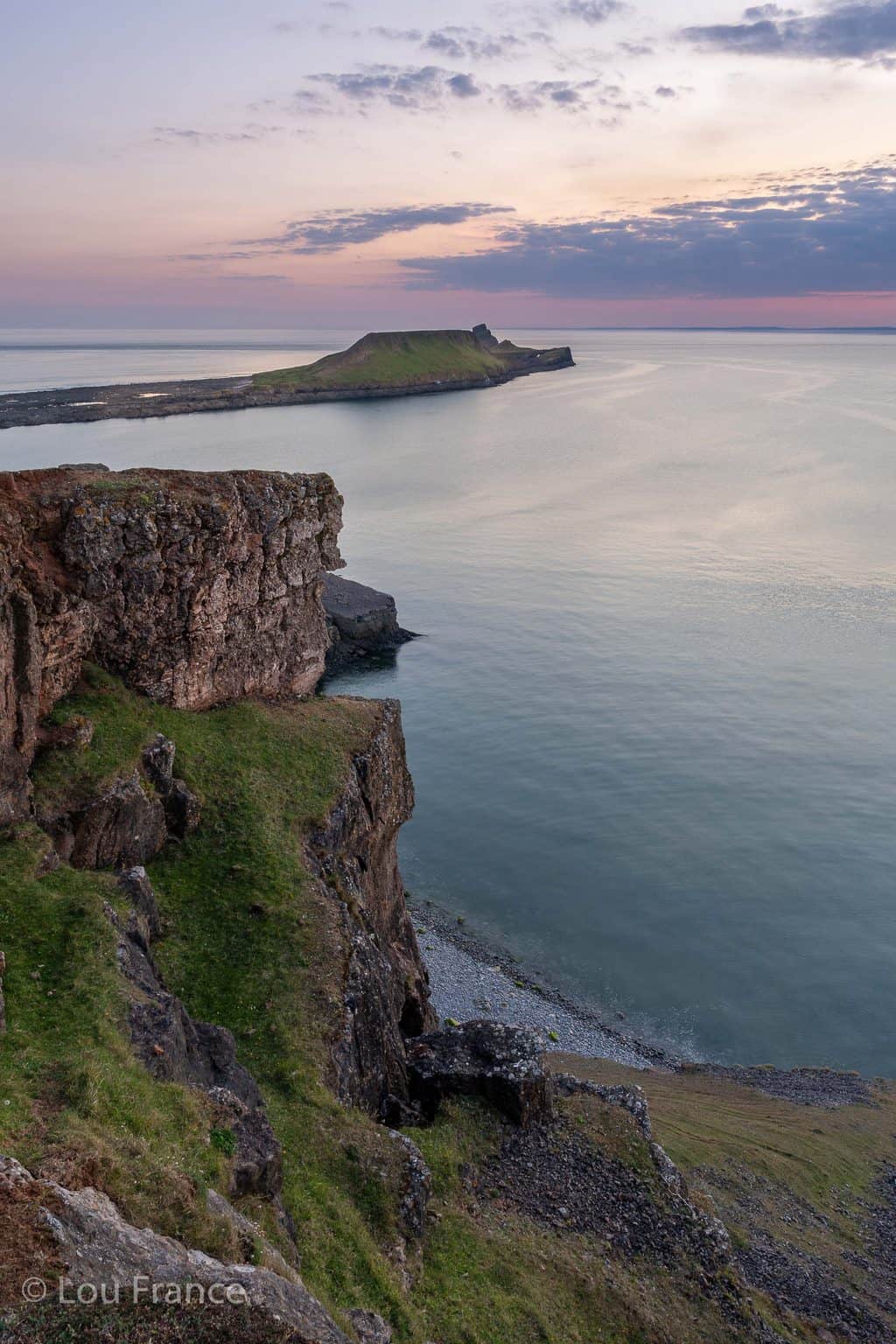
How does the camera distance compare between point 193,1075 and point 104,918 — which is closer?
point 193,1075

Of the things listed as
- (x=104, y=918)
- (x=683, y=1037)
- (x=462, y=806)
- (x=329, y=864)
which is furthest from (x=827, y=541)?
(x=104, y=918)

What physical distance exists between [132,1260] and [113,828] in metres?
A: 18.1

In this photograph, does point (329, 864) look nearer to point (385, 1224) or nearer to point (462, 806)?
point (385, 1224)

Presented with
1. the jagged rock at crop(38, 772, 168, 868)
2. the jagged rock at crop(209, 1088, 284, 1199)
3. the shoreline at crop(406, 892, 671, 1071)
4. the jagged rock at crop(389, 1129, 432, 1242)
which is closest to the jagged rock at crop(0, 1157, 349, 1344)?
the jagged rock at crop(209, 1088, 284, 1199)

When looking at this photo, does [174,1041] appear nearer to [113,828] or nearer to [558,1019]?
[113,828]

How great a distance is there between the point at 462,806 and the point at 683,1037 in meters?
22.8

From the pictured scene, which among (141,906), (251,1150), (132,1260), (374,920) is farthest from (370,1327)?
(374,920)

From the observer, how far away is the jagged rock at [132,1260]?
13477 mm

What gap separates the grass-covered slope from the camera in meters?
18.3

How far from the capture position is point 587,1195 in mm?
26469

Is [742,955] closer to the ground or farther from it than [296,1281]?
closer to the ground

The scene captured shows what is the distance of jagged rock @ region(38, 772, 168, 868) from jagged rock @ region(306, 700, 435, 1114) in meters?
6.02

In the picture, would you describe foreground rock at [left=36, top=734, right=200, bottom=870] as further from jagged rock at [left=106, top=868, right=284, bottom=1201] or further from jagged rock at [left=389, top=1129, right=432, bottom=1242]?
jagged rock at [left=389, top=1129, right=432, bottom=1242]

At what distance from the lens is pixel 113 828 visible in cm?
3020
